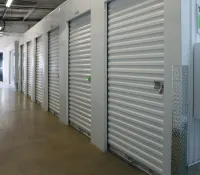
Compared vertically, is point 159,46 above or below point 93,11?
below

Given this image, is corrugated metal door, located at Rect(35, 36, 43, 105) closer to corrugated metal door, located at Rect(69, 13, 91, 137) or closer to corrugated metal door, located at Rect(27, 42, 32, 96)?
corrugated metal door, located at Rect(27, 42, 32, 96)

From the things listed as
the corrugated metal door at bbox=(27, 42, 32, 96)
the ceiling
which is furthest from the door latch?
the corrugated metal door at bbox=(27, 42, 32, 96)

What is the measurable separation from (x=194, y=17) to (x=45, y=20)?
5.98 m

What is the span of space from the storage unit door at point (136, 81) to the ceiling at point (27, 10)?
19.1 ft

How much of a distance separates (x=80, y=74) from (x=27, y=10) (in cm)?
666

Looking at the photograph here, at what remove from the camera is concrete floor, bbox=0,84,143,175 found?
344 centimetres

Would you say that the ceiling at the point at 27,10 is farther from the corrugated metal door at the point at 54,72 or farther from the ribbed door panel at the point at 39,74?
the corrugated metal door at the point at 54,72

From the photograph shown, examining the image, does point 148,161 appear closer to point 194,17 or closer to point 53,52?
point 194,17

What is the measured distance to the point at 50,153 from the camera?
4090 mm

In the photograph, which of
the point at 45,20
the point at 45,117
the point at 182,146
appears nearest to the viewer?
the point at 182,146

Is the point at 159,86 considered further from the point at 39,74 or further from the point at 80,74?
the point at 39,74

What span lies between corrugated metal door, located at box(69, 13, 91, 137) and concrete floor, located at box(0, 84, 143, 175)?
327 mm

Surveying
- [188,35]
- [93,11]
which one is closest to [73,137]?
[93,11]

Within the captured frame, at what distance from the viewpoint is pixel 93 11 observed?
449 cm
